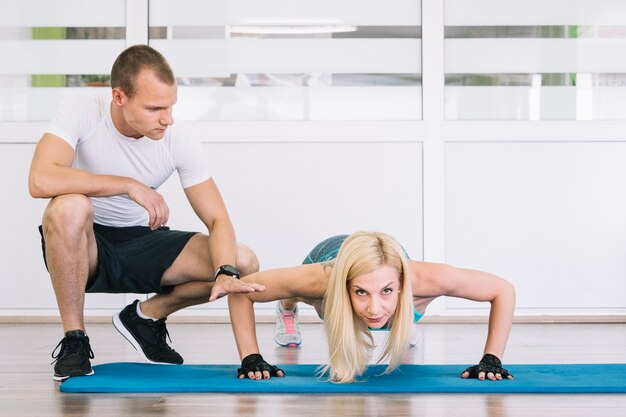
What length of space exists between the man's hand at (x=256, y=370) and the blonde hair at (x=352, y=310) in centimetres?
15

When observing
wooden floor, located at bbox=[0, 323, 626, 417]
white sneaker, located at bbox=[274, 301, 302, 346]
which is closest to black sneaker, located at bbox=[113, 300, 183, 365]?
wooden floor, located at bbox=[0, 323, 626, 417]

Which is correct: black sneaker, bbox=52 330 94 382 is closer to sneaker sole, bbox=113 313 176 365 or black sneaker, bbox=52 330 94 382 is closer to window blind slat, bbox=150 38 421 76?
sneaker sole, bbox=113 313 176 365

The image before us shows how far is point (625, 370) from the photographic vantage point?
7.74 feet

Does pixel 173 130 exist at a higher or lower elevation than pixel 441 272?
higher

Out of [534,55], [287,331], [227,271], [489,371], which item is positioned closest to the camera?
[489,371]

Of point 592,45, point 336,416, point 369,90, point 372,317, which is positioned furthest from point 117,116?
point 592,45

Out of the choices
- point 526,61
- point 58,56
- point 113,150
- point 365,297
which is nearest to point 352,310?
point 365,297

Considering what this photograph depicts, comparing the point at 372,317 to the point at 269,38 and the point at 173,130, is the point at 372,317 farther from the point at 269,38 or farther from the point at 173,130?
the point at 269,38

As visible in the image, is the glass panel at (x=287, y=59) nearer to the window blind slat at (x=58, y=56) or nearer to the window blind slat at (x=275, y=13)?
the window blind slat at (x=275, y=13)

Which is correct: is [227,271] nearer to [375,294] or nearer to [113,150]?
[375,294]

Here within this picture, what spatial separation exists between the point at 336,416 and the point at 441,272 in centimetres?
60

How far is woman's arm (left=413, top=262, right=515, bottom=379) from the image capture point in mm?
2250

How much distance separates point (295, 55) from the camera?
13.5ft

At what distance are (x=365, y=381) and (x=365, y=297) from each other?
0.24 metres
